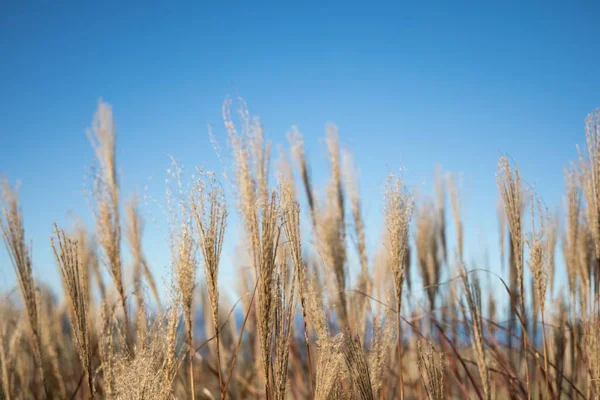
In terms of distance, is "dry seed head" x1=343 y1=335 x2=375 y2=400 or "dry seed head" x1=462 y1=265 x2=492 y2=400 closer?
"dry seed head" x1=343 y1=335 x2=375 y2=400

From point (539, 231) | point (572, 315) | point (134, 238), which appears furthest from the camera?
point (134, 238)

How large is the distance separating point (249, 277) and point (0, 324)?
2167 mm

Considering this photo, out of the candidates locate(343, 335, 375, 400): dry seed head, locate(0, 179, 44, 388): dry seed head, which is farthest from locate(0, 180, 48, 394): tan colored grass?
locate(343, 335, 375, 400): dry seed head

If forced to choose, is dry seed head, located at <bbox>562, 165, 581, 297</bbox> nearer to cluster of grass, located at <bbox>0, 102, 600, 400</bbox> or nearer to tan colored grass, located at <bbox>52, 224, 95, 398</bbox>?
cluster of grass, located at <bbox>0, 102, 600, 400</bbox>

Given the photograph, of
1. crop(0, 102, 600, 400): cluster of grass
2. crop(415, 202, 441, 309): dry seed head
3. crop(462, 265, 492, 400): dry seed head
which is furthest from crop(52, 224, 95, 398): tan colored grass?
crop(415, 202, 441, 309): dry seed head

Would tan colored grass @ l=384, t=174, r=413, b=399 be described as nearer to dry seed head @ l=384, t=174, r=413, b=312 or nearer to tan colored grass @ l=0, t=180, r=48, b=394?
dry seed head @ l=384, t=174, r=413, b=312

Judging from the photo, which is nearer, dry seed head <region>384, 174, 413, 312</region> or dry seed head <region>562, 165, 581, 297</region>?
dry seed head <region>384, 174, 413, 312</region>

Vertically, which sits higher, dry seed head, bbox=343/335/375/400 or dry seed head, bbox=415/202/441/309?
dry seed head, bbox=415/202/441/309

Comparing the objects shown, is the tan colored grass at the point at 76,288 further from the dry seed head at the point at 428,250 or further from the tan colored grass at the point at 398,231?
the dry seed head at the point at 428,250

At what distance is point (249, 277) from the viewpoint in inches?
198

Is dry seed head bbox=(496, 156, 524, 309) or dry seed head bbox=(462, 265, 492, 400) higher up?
dry seed head bbox=(496, 156, 524, 309)

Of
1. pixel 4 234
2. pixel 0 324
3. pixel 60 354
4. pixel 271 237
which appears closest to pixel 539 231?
pixel 271 237

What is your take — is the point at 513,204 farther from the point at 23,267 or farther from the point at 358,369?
the point at 23,267

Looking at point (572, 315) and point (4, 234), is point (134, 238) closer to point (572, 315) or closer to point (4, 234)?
point (4, 234)
